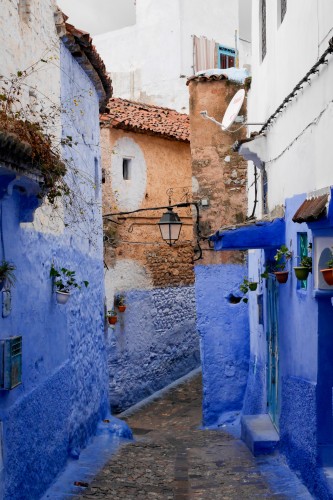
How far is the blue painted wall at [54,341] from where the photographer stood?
7.72m

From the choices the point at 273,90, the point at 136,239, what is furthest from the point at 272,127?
the point at 136,239

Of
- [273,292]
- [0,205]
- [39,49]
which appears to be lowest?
[273,292]

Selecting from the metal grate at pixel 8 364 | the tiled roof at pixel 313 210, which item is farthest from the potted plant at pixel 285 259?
the metal grate at pixel 8 364

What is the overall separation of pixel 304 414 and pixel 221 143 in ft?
29.1

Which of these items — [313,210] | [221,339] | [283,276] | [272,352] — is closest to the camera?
[313,210]

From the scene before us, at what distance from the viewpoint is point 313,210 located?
7.32 metres

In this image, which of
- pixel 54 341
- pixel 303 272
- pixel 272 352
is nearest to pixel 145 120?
pixel 272 352

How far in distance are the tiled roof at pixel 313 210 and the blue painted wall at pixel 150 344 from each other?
10.9 meters

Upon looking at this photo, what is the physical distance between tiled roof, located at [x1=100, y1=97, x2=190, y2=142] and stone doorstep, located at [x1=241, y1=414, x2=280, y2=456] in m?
8.91

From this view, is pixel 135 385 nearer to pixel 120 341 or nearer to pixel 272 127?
pixel 120 341

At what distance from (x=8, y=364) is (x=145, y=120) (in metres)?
13.4

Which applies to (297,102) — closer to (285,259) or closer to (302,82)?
(302,82)

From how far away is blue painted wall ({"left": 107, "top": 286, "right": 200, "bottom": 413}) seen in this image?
18406 mm

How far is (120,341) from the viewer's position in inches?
730
